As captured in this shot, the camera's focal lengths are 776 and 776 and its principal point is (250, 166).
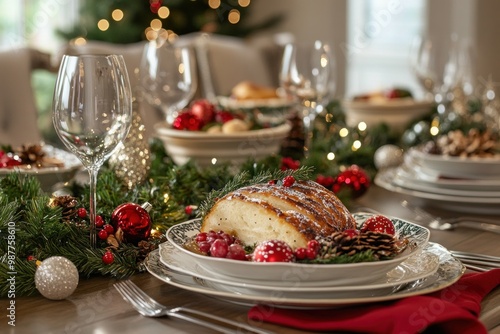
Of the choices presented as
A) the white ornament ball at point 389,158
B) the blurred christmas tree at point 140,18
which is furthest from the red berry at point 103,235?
the blurred christmas tree at point 140,18

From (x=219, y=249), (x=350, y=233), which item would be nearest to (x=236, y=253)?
(x=219, y=249)

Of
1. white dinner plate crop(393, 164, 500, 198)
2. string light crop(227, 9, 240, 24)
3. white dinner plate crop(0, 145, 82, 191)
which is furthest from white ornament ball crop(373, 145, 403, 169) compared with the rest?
string light crop(227, 9, 240, 24)

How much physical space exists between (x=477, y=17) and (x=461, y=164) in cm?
375

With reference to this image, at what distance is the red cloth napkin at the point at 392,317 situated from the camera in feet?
2.49

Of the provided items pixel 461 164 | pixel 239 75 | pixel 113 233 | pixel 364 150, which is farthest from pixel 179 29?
pixel 113 233

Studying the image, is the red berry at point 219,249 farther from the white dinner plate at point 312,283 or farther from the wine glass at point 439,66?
the wine glass at point 439,66

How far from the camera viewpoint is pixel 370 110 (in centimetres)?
201

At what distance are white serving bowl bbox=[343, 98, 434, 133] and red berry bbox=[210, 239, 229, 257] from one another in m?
1.18

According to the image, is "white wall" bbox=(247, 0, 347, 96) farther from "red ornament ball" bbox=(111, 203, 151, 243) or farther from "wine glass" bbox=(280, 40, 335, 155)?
"red ornament ball" bbox=(111, 203, 151, 243)

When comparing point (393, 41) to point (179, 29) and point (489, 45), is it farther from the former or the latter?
point (179, 29)

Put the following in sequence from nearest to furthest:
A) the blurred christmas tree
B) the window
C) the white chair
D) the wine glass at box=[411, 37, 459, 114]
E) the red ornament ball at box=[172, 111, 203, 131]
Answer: the red ornament ball at box=[172, 111, 203, 131] < the wine glass at box=[411, 37, 459, 114] < the white chair < the blurred christmas tree < the window

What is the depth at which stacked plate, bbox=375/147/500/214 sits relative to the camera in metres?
1.34

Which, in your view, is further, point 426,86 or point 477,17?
point 477,17

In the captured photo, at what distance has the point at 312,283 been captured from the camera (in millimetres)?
799
